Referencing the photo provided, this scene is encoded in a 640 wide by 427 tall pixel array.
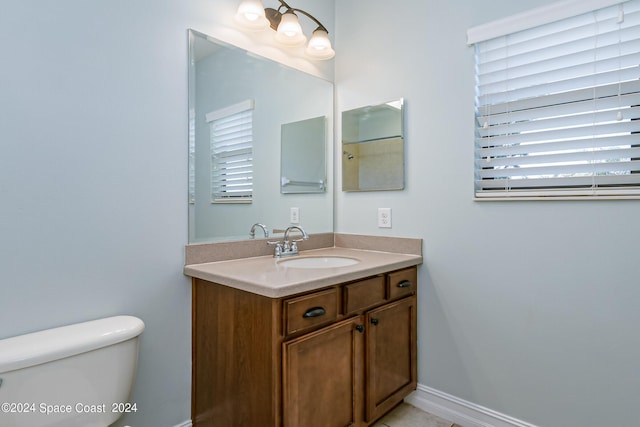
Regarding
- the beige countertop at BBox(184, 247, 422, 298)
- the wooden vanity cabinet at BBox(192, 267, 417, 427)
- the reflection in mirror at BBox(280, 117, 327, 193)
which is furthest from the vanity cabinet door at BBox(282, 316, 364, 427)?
the reflection in mirror at BBox(280, 117, 327, 193)

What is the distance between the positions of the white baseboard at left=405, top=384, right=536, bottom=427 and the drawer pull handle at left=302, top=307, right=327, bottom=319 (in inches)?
37.2

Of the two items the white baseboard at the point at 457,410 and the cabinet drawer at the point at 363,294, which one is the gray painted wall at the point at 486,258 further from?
the cabinet drawer at the point at 363,294

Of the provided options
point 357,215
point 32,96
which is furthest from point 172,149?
point 357,215

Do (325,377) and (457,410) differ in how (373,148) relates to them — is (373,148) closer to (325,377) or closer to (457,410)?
(325,377)

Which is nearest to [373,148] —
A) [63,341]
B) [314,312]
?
[314,312]

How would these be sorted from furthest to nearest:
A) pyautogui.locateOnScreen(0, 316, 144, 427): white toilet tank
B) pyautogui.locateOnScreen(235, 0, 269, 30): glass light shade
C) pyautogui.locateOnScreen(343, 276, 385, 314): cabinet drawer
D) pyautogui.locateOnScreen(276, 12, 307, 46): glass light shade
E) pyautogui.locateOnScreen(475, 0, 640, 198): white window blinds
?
1. pyautogui.locateOnScreen(276, 12, 307, 46): glass light shade
2. pyautogui.locateOnScreen(235, 0, 269, 30): glass light shade
3. pyautogui.locateOnScreen(343, 276, 385, 314): cabinet drawer
4. pyautogui.locateOnScreen(475, 0, 640, 198): white window blinds
5. pyautogui.locateOnScreen(0, 316, 144, 427): white toilet tank

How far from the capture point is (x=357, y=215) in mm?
2199

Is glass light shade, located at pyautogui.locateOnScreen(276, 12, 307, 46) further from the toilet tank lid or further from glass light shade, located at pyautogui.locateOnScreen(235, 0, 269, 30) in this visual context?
the toilet tank lid

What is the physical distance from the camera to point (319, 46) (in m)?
2.02

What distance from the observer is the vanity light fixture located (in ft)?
5.60

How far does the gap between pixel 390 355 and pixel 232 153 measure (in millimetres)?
1278

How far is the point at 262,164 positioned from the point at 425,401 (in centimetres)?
156

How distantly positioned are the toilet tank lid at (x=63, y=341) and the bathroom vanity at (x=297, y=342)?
346mm

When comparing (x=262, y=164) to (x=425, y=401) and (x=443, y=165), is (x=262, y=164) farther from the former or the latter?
(x=425, y=401)
